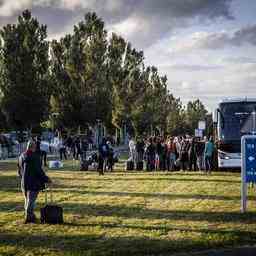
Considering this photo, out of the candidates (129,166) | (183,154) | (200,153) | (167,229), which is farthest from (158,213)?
(129,166)

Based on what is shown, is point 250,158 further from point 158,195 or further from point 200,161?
point 200,161

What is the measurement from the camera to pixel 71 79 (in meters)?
58.9

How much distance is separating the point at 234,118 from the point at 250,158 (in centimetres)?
1241

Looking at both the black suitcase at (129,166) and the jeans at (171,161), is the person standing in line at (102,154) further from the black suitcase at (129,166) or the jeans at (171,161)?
the jeans at (171,161)

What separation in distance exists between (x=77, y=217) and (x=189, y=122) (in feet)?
337

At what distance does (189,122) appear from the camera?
115000mm

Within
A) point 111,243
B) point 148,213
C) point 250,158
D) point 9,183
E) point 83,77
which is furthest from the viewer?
point 83,77

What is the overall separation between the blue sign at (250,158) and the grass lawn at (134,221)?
2.77 feet

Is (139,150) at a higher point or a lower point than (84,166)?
higher

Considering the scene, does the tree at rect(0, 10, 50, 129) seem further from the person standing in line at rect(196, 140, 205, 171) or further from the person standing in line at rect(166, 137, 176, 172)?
the person standing in line at rect(196, 140, 205, 171)

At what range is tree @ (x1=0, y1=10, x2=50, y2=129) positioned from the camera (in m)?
54.0

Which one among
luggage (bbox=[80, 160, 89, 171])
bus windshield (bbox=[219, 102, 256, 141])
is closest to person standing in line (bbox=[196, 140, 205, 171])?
bus windshield (bbox=[219, 102, 256, 141])

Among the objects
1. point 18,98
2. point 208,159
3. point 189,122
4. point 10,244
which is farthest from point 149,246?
point 189,122

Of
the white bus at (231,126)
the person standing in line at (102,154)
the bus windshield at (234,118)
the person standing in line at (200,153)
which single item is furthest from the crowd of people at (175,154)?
the person standing in line at (102,154)
